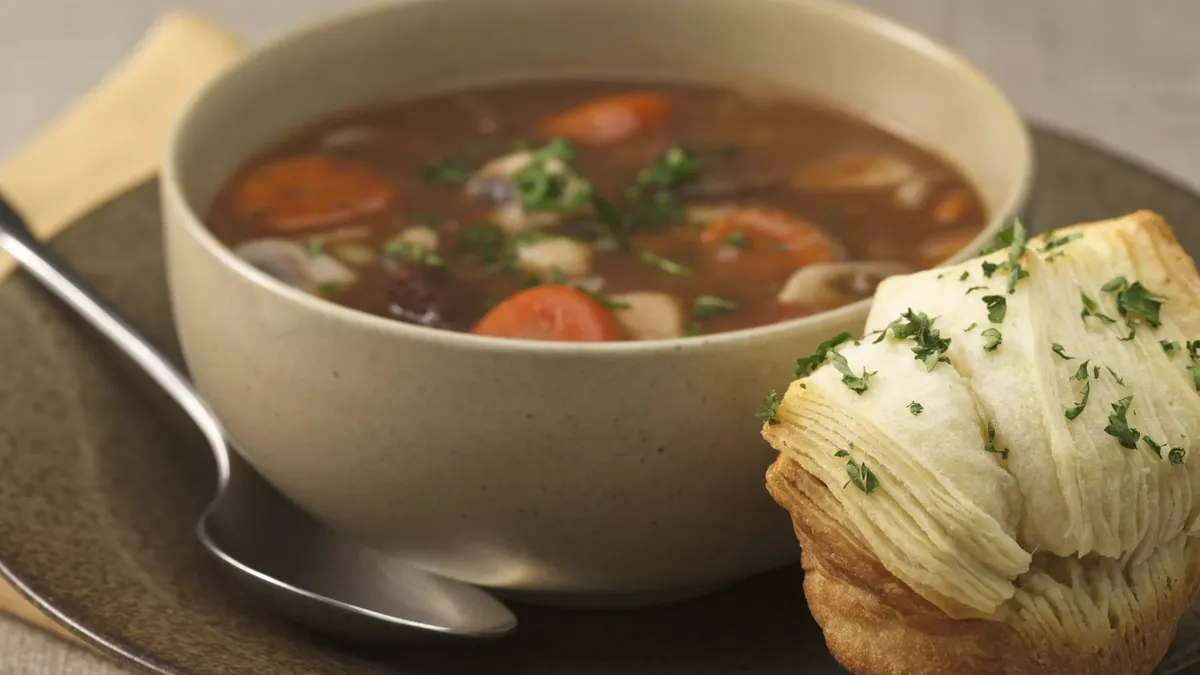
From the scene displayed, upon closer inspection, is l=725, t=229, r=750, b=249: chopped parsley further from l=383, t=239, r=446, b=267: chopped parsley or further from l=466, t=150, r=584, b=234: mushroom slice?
l=383, t=239, r=446, b=267: chopped parsley

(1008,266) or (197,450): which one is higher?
(1008,266)

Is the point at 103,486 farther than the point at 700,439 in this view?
Yes

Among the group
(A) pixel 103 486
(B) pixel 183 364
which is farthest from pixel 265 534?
(B) pixel 183 364

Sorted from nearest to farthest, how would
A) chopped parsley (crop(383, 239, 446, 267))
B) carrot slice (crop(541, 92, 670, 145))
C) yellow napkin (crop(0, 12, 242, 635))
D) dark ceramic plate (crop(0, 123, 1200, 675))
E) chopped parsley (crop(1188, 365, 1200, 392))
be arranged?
chopped parsley (crop(1188, 365, 1200, 392)) → dark ceramic plate (crop(0, 123, 1200, 675)) → chopped parsley (crop(383, 239, 446, 267)) → carrot slice (crop(541, 92, 670, 145)) → yellow napkin (crop(0, 12, 242, 635))

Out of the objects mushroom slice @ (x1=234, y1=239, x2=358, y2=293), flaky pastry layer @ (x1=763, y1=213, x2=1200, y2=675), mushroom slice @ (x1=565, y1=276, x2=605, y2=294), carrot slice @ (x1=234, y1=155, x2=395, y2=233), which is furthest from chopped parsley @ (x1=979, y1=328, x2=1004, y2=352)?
carrot slice @ (x1=234, y1=155, x2=395, y2=233)

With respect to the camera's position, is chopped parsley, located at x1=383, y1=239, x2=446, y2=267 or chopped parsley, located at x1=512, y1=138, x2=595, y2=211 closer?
Result: chopped parsley, located at x1=383, y1=239, x2=446, y2=267

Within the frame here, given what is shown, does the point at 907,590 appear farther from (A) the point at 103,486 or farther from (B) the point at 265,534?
(A) the point at 103,486

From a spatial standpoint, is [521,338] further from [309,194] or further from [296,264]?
[309,194]
